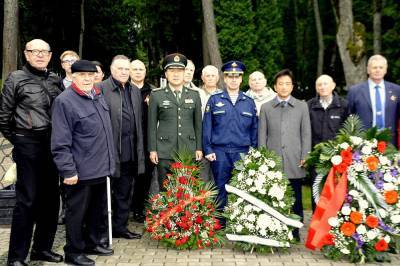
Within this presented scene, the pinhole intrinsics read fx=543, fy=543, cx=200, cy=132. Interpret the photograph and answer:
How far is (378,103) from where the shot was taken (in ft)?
23.0

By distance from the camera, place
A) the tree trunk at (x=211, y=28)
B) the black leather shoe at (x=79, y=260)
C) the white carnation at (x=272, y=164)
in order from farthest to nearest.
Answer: the tree trunk at (x=211, y=28) < the white carnation at (x=272, y=164) < the black leather shoe at (x=79, y=260)

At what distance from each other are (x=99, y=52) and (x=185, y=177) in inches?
1149

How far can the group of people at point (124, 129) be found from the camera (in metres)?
5.48

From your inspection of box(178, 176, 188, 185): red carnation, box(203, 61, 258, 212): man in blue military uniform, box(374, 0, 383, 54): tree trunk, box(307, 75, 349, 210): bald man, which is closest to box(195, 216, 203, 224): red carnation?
box(178, 176, 188, 185): red carnation

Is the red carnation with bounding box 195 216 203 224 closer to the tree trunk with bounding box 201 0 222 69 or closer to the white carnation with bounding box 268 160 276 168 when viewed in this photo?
the white carnation with bounding box 268 160 276 168

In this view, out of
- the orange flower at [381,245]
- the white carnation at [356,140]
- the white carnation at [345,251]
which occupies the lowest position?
the white carnation at [345,251]

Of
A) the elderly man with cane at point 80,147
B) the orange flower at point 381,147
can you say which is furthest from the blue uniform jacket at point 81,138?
the orange flower at point 381,147

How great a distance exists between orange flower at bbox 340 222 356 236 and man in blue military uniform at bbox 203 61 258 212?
161cm

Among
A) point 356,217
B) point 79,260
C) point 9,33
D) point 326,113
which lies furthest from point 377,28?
point 79,260

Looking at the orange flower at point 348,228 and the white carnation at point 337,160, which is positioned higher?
the white carnation at point 337,160

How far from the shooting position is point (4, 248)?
20.9ft

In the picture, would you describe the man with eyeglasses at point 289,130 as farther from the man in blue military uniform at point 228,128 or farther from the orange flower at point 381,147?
the orange flower at point 381,147

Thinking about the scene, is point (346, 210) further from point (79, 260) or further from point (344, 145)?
point (79, 260)

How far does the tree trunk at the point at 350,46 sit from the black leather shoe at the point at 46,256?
1203cm
